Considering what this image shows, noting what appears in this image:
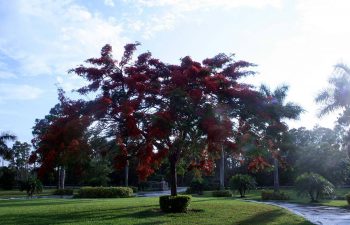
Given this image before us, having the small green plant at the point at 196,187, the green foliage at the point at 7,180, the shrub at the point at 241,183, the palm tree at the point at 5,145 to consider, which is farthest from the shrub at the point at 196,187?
the green foliage at the point at 7,180

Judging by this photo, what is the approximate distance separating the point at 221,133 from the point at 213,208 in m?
6.22

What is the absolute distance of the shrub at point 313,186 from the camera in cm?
3020

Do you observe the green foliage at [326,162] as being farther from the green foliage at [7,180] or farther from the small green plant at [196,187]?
the green foliage at [7,180]

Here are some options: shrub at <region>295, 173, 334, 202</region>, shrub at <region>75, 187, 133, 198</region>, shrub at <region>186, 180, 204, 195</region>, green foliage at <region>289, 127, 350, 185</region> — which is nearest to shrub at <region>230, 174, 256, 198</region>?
green foliage at <region>289, 127, 350, 185</region>

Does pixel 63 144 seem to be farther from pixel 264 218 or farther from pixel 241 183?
pixel 241 183

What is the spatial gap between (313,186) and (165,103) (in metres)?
17.3

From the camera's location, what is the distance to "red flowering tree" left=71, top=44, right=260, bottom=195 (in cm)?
1628

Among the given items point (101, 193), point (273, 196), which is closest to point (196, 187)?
point (273, 196)

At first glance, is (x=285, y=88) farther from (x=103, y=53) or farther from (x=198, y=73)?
(x=103, y=53)

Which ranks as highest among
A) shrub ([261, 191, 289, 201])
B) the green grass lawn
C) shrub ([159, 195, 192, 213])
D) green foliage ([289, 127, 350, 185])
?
green foliage ([289, 127, 350, 185])

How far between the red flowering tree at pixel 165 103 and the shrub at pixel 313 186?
14209 millimetres

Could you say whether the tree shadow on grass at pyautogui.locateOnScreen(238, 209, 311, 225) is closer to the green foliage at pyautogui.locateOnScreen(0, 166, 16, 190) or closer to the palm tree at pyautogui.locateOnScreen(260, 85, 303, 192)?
the palm tree at pyautogui.locateOnScreen(260, 85, 303, 192)

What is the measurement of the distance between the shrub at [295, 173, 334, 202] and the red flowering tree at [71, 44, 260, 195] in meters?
14.2

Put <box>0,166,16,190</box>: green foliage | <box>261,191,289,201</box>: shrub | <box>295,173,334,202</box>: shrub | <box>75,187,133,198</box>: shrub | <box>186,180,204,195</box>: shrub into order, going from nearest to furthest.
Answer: <box>295,173,334,202</box>: shrub
<box>261,191,289,201</box>: shrub
<box>75,187,133,198</box>: shrub
<box>186,180,204,195</box>: shrub
<box>0,166,16,190</box>: green foliage
